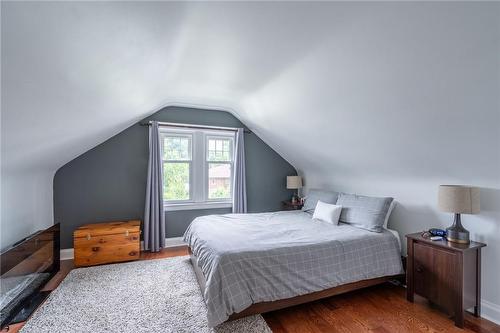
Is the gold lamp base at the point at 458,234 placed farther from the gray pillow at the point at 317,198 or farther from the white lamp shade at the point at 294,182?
the white lamp shade at the point at 294,182

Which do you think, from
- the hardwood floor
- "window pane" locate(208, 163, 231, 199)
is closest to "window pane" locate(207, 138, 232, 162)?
"window pane" locate(208, 163, 231, 199)

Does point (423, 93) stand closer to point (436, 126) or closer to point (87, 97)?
point (436, 126)

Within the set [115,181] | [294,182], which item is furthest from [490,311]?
[115,181]

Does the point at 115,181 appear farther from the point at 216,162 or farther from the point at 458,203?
the point at 458,203

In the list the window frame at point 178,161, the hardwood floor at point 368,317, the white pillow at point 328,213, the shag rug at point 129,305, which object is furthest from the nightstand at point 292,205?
the shag rug at point 129,305

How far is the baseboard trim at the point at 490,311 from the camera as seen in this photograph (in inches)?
83.2

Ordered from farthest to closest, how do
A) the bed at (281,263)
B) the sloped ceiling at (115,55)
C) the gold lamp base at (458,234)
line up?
the gold lamp base at (458,234), the bed at (281,263), the sloped ceiling at (115,55)

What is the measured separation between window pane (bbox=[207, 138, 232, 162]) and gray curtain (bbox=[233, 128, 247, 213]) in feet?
0.68

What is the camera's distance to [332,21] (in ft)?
5.22

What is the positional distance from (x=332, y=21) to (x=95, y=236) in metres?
3.56

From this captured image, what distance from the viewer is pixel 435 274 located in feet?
7.25

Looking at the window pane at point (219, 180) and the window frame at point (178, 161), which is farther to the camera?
the window pane at point (219, 180)

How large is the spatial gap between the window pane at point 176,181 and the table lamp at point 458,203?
11.5 feet

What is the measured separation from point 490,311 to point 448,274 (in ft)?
1.77
